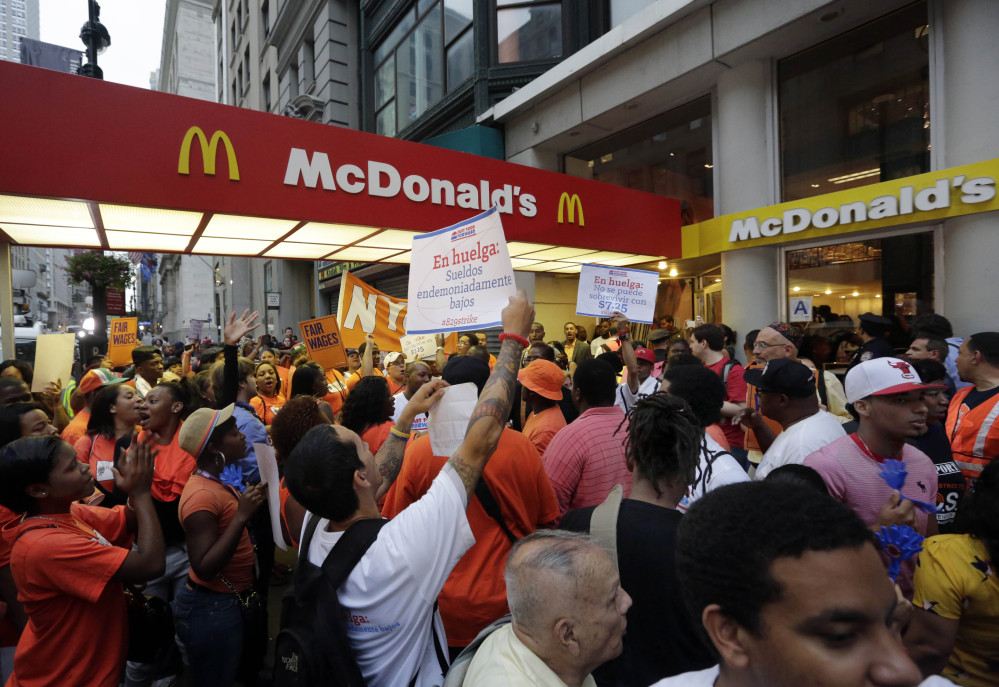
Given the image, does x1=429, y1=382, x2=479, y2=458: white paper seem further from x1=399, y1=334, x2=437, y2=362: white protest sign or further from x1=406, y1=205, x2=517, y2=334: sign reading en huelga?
x1=399, y1=334, x2=437, y2=362: white protest sign

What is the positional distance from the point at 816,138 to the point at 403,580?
32.8ft

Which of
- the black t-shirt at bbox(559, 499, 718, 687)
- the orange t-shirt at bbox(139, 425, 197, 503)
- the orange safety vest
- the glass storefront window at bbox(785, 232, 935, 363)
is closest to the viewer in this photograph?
the black t-shirt at bbox(559, 499, 718, 687)

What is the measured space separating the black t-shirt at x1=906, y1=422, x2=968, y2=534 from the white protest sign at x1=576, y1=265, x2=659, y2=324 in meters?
2.57

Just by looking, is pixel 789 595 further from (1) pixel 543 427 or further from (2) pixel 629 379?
(2) pixel 629 379

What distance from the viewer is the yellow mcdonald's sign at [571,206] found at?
28.9 ft

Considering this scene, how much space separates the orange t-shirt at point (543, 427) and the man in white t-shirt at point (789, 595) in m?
2.59

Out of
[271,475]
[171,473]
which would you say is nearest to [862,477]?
[271,475]

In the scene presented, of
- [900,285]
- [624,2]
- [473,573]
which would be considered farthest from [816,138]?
[473,573]

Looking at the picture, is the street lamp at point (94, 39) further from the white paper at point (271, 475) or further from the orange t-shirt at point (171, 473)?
the white paper at point (271, 475)

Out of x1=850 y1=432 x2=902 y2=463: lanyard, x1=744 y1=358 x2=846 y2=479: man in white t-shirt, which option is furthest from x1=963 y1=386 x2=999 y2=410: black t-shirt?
x1=850 y1=432 x2=902 y2=463: lanyard

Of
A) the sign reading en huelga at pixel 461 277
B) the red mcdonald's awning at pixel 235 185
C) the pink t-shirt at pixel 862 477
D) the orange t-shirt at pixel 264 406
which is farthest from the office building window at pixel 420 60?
the pink t-shirt at pixel 862 477

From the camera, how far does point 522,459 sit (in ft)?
8.32

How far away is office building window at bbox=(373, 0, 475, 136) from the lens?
13812mm

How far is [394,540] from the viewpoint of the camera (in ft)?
5.67
